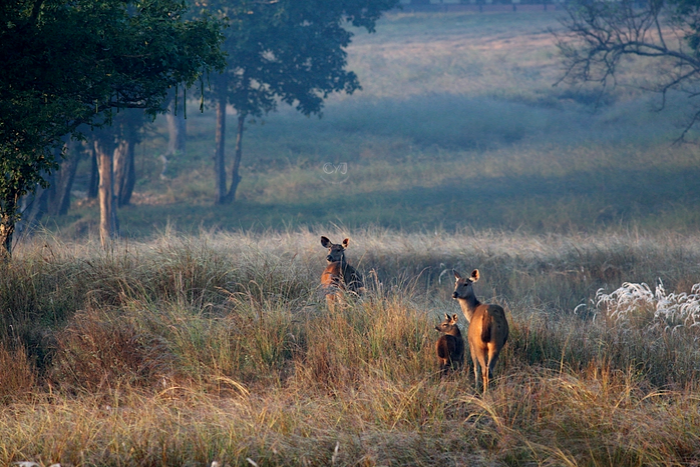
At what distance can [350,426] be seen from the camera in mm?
5445

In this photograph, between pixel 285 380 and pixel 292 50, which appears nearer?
pixel 285 380

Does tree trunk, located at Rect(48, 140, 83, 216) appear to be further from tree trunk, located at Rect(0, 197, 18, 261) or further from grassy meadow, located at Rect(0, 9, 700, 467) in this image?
tree trunk, located at Rect(0, 197, 18, 261)

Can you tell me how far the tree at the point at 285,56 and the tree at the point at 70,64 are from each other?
1626 cm

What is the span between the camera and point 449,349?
21.1 ft

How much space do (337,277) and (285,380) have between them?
233 cm

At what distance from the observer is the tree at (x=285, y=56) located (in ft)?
84.4

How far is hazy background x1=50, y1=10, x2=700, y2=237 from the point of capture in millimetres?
24672

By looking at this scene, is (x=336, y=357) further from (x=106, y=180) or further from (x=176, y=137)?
(x=176, y=137)

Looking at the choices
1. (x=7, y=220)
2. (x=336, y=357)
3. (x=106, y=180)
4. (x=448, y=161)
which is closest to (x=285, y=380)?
(x=336, y=357)

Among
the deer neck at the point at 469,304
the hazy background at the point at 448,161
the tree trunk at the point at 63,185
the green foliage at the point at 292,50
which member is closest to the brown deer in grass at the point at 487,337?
the deer neck at the point at 469,304

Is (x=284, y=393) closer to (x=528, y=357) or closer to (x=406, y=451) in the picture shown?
(x=406, y=451)

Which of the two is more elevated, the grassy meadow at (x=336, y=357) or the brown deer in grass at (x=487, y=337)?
the brown deer in grass at (x=487, y=337)

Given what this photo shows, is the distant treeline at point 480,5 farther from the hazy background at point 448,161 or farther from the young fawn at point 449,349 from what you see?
the young fawn at point 449,349

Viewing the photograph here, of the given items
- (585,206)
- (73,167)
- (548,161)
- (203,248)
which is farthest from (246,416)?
(548,161)
